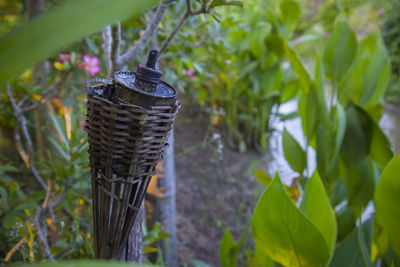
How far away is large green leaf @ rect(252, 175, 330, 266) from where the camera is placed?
2.15 feet

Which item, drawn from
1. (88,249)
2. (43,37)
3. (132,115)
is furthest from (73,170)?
(43,37)

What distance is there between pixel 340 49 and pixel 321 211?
88 centimetres

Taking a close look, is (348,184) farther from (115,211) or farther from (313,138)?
(115,211)

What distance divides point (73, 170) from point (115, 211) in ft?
1.64

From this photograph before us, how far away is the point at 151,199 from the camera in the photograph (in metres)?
1.04

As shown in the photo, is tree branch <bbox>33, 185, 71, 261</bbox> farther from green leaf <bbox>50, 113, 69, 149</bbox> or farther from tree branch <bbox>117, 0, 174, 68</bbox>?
tree branch <bbox>117, 0, 174, 68</bbox>

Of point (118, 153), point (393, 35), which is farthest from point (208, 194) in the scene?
point (393, 35)

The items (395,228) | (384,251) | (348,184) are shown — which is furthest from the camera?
(348,184)

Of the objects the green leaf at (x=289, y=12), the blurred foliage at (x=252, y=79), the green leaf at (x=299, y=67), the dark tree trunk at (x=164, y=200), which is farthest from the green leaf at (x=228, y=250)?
the green leaf at (x=289, y=12)

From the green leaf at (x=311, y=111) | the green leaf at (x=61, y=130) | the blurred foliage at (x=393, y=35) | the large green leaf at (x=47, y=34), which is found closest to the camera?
the large green leaf at (x=47, y=34)

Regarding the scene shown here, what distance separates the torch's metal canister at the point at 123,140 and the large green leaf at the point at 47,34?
6.9 inches

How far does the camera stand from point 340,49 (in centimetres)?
136

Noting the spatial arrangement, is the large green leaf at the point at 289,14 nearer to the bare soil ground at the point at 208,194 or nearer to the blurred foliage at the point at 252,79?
the blurred foliage at the point at 252,79

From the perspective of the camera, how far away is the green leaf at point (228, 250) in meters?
0.93
